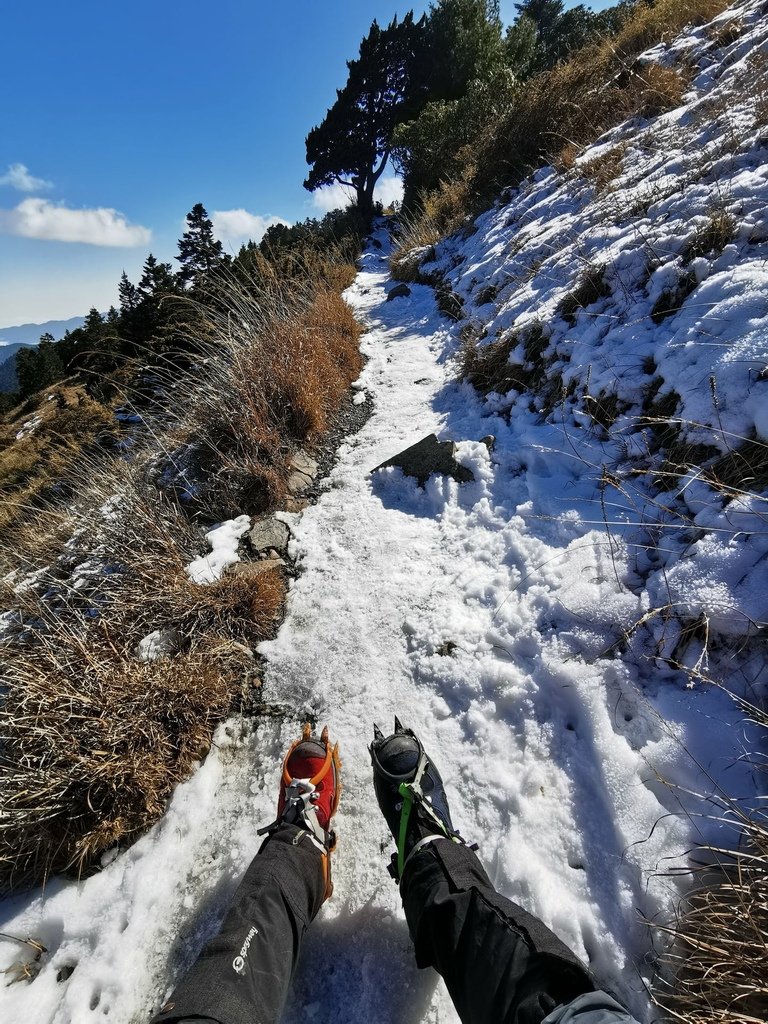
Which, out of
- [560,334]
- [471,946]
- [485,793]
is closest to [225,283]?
[560,334]

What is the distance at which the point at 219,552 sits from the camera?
117 inches

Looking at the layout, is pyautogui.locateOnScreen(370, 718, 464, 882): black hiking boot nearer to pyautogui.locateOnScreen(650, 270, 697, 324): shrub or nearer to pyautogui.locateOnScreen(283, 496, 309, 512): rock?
pyautogui.locateOnScreen(283, 496, 309, 512): rock

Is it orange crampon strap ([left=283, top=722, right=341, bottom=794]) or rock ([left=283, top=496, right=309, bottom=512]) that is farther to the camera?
rock ([left=283, top=496, right=309, bottom=512])

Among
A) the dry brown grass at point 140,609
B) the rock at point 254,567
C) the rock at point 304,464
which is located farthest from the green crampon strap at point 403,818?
the rock at point 304,464

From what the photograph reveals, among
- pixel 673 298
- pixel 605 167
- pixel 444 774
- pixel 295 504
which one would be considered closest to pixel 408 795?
pixel 444 774

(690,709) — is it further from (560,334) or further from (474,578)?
(560,334)

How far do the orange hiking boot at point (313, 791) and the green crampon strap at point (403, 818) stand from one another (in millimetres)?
290

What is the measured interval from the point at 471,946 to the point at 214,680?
5.14 feet

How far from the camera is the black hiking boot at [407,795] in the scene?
1602 millimetres

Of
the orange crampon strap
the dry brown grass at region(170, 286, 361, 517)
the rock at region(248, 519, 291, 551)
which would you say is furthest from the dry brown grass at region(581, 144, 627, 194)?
the orange crampon strap

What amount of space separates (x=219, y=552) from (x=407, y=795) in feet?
6.50

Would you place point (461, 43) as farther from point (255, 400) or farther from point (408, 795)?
point (408, 795)

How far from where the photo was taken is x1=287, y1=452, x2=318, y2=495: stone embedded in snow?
3625 millimetres

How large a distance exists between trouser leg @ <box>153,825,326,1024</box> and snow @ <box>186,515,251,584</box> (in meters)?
1.58
